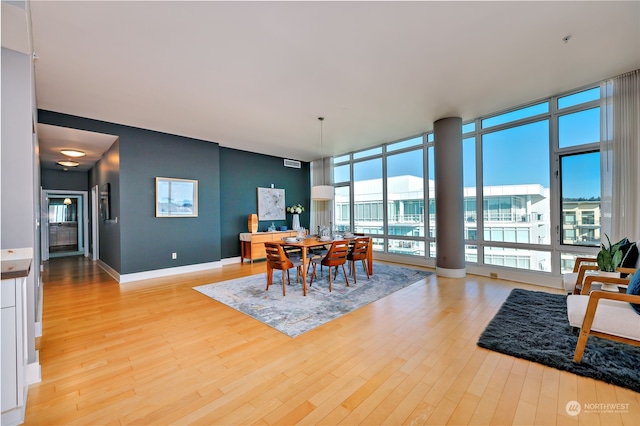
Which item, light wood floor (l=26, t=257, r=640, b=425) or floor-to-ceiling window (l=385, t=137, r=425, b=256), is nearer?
light wood floor (l=26, t=257, r=640, b=425)

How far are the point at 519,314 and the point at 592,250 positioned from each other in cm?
189

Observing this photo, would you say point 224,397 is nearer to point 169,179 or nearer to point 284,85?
point 284,85

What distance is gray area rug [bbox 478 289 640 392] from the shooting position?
6.32 feet

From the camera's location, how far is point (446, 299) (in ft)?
11.9

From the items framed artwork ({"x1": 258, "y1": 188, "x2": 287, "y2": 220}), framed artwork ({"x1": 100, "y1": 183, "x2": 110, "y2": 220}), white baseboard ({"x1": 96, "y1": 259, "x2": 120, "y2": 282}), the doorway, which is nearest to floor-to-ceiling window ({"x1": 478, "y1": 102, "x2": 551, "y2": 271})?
framed artwork ({"x1": 258, "y1": 188, "x2": 287, "y2": 220})

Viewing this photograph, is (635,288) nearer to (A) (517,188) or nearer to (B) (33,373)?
(A) (517,188)

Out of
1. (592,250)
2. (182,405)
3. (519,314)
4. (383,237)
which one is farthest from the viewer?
(383,237)

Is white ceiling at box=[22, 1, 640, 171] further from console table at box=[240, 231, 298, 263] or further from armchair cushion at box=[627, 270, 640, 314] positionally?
console table at box=[240, 231, 298, 263]

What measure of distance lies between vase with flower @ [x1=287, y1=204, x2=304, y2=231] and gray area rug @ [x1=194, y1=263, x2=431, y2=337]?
2.40m

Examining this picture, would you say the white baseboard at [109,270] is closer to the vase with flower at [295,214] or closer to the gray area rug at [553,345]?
the vase with flower at [295,214]

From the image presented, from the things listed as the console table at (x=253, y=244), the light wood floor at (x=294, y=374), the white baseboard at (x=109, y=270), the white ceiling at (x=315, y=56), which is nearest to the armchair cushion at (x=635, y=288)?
the light wood floor at (x=294, y=374)

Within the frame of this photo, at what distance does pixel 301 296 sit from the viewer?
377cm

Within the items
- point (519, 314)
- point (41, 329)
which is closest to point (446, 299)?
point (519, 314)

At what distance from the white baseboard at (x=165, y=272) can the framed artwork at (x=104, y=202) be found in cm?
162
